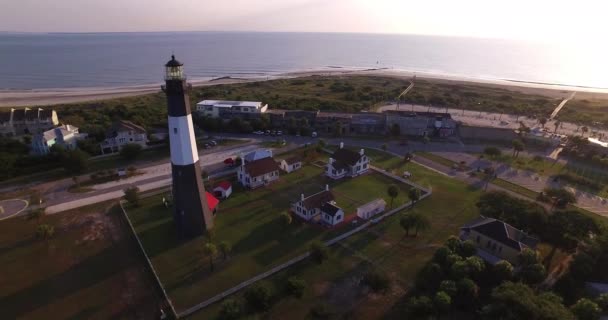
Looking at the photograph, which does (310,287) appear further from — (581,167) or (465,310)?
(581,167)

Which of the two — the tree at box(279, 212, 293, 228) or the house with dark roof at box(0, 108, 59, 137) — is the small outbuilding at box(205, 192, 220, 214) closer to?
the tree at box(279, 212, 293, 228)


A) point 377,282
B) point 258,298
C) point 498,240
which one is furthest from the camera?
point 498,240

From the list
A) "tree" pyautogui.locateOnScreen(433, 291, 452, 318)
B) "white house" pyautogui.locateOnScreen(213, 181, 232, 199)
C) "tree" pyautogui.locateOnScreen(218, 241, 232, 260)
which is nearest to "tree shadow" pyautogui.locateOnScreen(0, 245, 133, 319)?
"tree" pyautogui.locateOnScreen(218, 241, 232, 260)

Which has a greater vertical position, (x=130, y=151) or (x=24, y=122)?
(x=24, y=122)

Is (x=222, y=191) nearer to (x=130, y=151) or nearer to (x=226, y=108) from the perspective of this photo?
(x=130, y=151)

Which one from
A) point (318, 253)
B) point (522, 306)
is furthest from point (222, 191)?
point (522, 306)

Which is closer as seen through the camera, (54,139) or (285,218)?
(285,218)

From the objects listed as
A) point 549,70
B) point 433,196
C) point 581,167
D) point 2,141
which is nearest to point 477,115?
point 581,167
